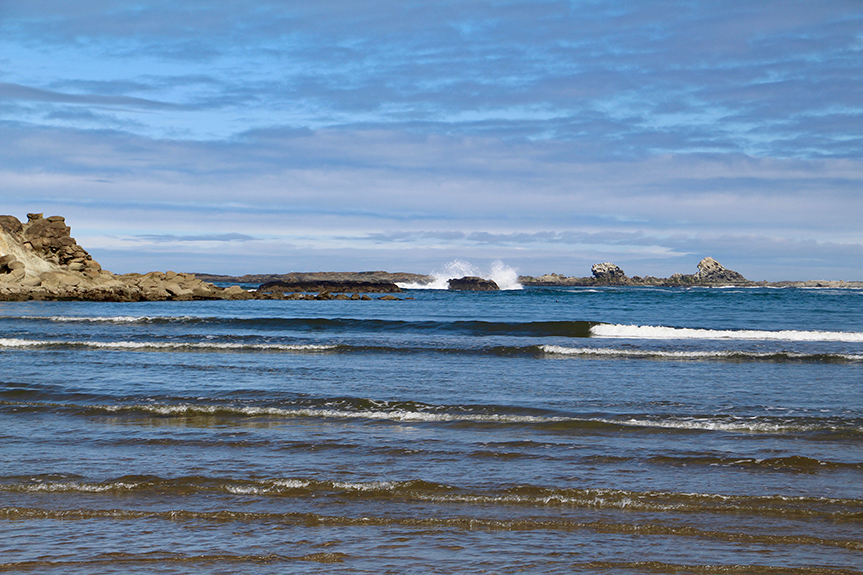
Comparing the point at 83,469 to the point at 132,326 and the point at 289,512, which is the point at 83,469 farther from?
the point at 132,326

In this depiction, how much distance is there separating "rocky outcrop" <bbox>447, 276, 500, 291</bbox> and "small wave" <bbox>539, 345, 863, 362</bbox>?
271 ft

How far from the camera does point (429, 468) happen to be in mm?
7078

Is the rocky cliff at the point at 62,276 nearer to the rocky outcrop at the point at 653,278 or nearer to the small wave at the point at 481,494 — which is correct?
the small wave at the point at 481,494

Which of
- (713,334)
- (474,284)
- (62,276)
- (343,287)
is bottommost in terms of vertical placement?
(713,334)

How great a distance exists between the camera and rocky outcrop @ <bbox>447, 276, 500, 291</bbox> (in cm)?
10325

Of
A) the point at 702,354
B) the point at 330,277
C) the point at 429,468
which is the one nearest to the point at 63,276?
the point at 702,354

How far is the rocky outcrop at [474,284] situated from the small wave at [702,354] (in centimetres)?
8265

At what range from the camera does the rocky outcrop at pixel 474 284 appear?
339ft

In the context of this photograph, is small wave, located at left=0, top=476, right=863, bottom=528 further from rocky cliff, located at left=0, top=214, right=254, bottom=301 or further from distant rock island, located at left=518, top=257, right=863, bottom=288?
distant rock island, located at left=518, top=257, right=863, bottom=288

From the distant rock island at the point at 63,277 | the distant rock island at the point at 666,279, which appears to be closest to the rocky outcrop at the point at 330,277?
the distant rock island at the point at 666,279

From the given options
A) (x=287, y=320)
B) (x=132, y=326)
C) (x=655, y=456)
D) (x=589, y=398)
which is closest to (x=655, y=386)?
(x=589, y=398)

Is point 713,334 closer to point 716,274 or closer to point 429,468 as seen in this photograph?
point 429,468

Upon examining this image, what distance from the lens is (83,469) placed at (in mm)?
7035

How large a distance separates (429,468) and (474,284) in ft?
322
